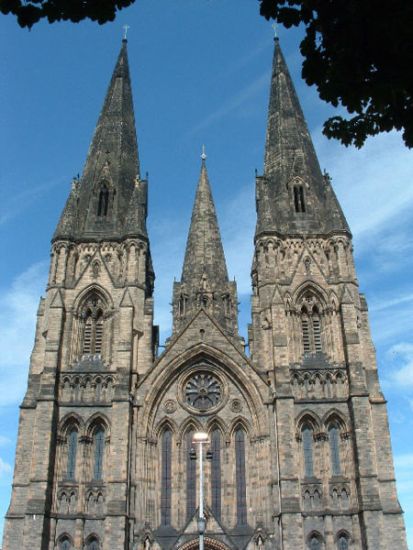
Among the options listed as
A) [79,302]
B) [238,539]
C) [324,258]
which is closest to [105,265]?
[79,302]

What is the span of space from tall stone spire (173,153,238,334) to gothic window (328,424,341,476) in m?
9.79

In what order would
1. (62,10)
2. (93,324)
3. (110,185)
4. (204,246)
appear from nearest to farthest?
(62,10)
(93,324)
(110,185)
(204,246)

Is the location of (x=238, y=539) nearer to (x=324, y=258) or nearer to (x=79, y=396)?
(x=79, y=396)

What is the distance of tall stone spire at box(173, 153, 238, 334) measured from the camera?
123ft

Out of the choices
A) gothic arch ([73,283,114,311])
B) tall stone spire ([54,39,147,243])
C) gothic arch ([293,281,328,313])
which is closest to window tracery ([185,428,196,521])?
gothic arch ([73,283,114,311])

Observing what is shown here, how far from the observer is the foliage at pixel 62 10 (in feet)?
23.2

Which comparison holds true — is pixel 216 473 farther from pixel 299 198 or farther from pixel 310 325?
pixel 299 198

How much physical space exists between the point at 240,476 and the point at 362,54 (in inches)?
950

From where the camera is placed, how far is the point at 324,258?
33406 millimetres

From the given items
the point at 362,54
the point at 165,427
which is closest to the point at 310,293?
the point at 165,427

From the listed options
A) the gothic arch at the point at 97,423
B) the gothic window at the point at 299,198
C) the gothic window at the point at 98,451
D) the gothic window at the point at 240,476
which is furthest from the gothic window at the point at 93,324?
the gothic window at the point at 299,198

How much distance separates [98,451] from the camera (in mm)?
28750

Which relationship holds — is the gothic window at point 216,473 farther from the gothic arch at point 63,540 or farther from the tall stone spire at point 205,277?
the tall stone spire at point 205,277

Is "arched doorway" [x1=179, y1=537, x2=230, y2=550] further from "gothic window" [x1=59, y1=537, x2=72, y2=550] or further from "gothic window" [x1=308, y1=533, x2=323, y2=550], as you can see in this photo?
"gothic window" [x1=59, y1=537, x2=72, y2=550]
